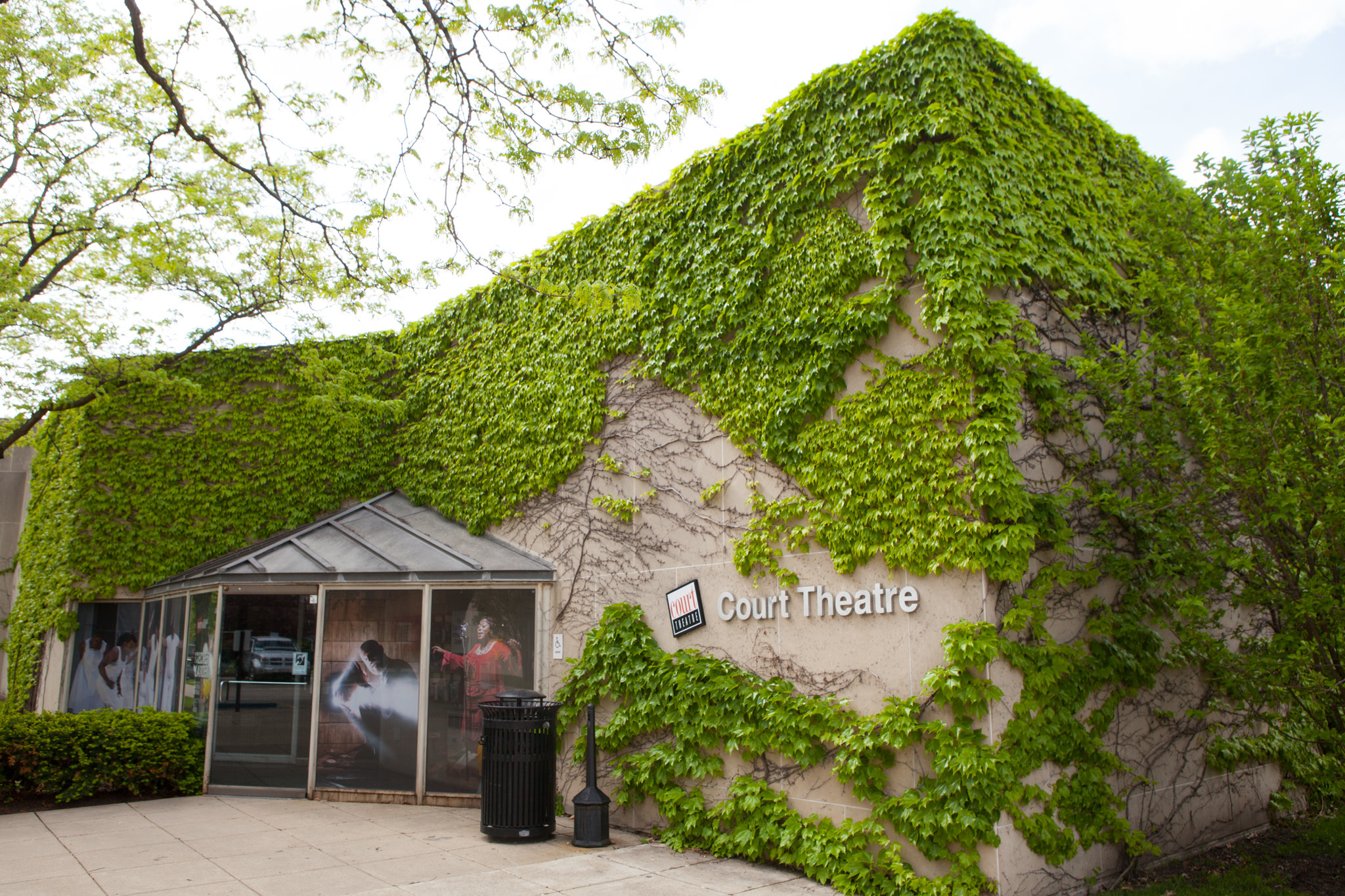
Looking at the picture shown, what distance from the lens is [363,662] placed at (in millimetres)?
9672

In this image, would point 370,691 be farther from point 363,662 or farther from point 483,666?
point 483,666

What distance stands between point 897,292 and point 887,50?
6.59 feet

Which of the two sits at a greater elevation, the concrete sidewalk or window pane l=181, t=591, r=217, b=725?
window pane l=181, t=591, r=217, b=725

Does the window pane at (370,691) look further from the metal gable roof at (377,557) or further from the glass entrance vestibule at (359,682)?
the metal gable roof at (377,557)

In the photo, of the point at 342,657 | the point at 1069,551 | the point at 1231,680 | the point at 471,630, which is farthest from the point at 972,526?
the point at 342,657

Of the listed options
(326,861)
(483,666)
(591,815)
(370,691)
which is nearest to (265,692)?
(370,691)

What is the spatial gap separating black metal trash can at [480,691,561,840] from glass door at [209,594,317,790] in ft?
10.6

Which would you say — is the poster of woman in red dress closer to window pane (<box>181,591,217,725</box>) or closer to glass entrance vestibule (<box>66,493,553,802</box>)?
glass entrance vestibule (<box>66,493,553,802</box>)

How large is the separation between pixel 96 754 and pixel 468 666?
414cm

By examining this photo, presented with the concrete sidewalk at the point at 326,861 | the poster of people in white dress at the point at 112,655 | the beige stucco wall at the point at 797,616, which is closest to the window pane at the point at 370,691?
the concrete sidewalk at the point at 326,861

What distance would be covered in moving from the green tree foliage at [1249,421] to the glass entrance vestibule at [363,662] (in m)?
5.95

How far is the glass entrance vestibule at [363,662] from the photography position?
9.45 meters

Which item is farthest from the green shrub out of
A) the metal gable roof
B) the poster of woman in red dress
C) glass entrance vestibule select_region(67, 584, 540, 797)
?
the poster of woman in red dress

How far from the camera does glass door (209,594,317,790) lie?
382 inches
